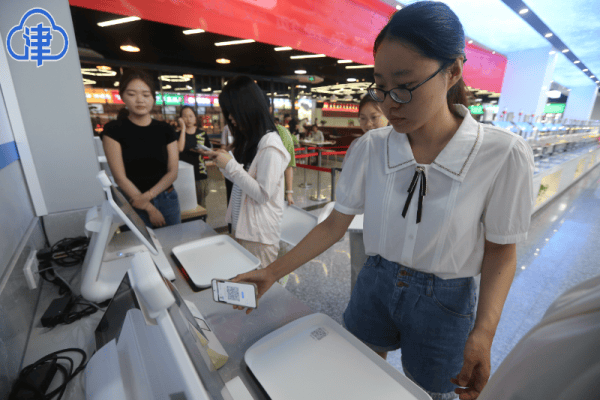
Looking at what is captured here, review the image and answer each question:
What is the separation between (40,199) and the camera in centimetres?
166

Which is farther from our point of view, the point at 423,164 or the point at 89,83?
the point at 89,83

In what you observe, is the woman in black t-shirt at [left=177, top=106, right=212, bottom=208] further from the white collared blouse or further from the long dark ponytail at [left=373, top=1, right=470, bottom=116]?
the long dark ponytail at [left=373, top=1, right=470, bottom=116]

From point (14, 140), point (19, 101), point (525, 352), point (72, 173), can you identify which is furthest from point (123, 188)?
point (525, 352)

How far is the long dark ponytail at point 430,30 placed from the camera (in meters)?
0.61

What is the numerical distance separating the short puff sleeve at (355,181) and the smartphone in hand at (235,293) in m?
0.37

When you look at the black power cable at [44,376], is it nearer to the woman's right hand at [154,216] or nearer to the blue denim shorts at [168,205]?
the woman's right hand at [154,216]

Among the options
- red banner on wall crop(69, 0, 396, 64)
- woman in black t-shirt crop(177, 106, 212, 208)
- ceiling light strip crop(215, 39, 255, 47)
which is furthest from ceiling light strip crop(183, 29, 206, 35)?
red banner on wall crop(69, 0, 396, 64)

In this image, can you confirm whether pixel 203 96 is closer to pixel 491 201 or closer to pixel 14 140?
pixel 14 140

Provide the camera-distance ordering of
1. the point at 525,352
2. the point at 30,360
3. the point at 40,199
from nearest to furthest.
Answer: the point at 525,352 → the point at 30,360 → the point at 40,199

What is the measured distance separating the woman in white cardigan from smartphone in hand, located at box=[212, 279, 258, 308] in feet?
2.40

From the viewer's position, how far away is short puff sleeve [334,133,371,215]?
87cm

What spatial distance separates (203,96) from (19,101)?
30.2 feet

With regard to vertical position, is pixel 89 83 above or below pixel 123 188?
above

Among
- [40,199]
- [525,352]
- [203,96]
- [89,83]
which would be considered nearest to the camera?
[525,352]
